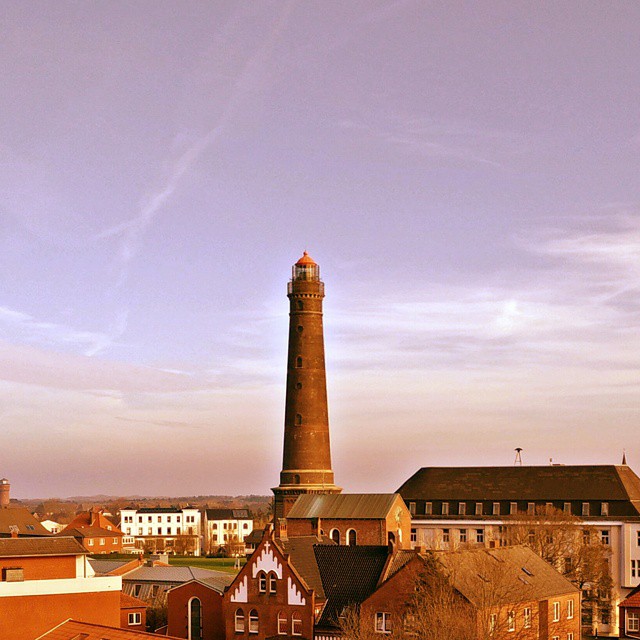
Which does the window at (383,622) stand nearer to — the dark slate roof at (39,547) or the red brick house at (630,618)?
the dark slate roof at (39,547)

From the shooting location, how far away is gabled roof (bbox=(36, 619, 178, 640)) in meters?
40.2

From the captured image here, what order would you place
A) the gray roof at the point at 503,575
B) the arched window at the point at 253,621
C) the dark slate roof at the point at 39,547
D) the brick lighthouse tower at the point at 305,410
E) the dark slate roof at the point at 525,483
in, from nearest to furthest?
the dark slate roof at the point at 39,547 → the gray roof at the point at 503,575 → the arched window at the point at 253,621 → the dark slate roof at the point at 525,483 → the brick lighthouse tower at the point at 305,410

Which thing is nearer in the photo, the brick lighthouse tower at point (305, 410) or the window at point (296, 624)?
the window at point (296, 624)

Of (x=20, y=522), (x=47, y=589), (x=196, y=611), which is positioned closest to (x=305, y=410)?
(x=196, y=611)

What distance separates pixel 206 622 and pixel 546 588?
20.9 metres

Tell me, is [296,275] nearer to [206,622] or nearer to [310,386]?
[310,386]

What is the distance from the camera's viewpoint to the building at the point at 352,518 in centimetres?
8850

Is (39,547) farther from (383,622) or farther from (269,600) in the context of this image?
(383,622)

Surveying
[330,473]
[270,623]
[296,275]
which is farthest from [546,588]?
[296,275]

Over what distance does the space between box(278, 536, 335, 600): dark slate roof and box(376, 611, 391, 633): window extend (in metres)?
4.90

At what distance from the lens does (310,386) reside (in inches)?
3836

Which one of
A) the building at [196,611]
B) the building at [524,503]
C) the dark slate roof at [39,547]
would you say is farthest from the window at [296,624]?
the building at [524,503]

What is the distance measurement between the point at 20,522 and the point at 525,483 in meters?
67.0

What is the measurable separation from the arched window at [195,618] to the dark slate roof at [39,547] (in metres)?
17.8
